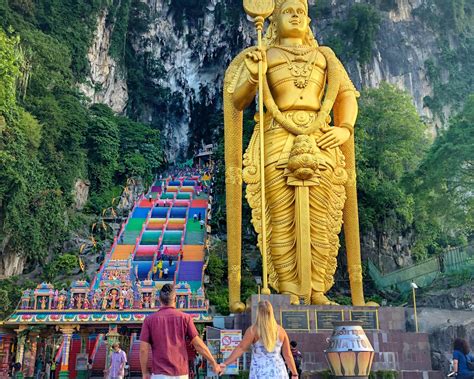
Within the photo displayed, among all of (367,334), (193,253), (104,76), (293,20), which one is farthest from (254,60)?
(104,76)

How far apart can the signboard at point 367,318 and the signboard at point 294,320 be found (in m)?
0.52

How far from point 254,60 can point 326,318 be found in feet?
10.2

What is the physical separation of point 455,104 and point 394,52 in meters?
3.95

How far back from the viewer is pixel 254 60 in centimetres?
643

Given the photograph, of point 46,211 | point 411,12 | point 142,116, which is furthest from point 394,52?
point 46,211

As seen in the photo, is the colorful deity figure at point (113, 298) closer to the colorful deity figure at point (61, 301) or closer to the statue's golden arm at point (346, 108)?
the colorful deity figure at point (61, 301)

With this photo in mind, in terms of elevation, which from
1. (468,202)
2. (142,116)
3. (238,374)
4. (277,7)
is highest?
(142,116)

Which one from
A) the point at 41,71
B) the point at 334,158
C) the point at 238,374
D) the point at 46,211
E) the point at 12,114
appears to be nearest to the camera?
the point at 238,374

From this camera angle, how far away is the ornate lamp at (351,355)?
3850 millimetres

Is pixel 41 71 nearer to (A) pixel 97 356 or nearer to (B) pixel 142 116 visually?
(A) pixel 97 356

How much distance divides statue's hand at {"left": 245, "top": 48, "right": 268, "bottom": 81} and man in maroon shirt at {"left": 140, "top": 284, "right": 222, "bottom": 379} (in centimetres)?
431

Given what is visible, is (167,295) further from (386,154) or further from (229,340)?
(386,154)

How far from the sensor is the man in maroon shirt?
2508mm

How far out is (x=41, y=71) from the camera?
Result: 704 inches
